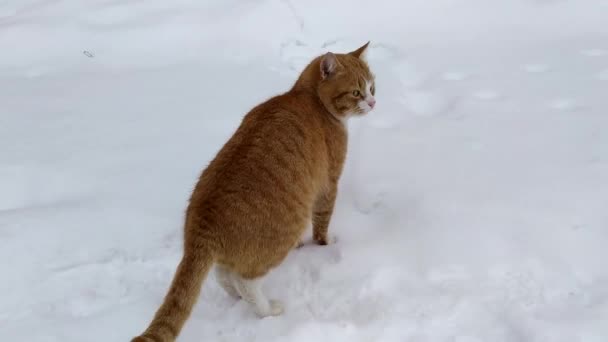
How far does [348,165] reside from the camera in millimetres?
3498

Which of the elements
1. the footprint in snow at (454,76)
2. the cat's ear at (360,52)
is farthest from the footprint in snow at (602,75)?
the cat's ear at (360,52)

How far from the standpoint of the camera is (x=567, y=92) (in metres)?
3.90

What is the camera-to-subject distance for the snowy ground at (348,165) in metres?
2.43

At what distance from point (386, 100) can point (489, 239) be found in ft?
5.77

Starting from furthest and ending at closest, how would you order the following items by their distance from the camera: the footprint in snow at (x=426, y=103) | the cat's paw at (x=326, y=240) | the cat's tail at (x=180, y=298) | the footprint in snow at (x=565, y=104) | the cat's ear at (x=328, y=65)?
the footprint in snow at (x=426, y=103), the footprint in snow at (x=565, y=104), the cat's paw at (x=326, y=240), the cat's ear at (x=328, y=65), the cat's tail at (x=180, y=298)

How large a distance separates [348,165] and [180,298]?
68.7 inches

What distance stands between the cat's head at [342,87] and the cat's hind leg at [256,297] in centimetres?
104

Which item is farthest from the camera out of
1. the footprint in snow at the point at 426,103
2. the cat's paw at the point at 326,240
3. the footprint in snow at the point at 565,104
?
the footprint in snow at the point at 426,103

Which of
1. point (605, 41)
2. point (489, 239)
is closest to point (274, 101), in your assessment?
point (489, 239)

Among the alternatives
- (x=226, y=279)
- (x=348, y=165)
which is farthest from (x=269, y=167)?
(x=348, y=165)

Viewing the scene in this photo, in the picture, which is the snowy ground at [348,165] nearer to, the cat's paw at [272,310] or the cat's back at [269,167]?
the cat's paw at [272,310]

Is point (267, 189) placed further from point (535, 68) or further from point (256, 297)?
point (535, 68)

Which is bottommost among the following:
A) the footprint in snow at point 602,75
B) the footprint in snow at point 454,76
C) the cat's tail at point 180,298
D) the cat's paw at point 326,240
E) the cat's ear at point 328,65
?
the cat's paw at point 326,240

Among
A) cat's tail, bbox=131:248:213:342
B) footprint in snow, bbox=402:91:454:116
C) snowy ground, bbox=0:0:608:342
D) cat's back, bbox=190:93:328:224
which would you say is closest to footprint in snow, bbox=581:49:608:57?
snowy ground, bbox=0:0:608:342
